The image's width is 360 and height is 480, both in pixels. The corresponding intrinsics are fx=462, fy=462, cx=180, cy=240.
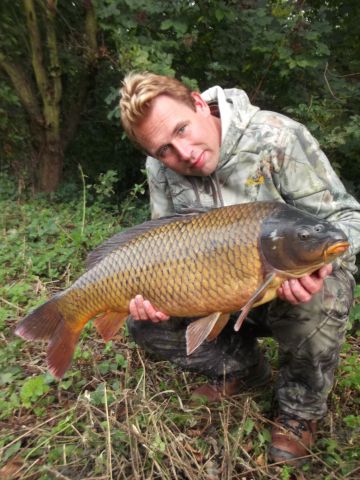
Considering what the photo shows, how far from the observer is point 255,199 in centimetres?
161

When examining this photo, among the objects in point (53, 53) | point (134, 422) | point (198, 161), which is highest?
point (53, 53)

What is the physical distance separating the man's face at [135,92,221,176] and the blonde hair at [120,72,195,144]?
0.06 feet

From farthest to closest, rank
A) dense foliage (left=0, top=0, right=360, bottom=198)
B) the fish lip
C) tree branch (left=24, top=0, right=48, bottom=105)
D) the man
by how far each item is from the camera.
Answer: tree branch (left=24, top=0, right=48, bottom=105) < dense foliage (left=0, top=0, right=360, bottom=198) < the man < the fish lip

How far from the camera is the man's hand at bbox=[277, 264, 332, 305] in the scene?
4.03ft

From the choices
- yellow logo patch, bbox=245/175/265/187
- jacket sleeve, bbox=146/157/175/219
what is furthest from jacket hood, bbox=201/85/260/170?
jacket sleeve, bbox=146/157/175/219

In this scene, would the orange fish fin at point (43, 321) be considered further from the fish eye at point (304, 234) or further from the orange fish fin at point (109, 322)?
the fish eye at point (304, 234)

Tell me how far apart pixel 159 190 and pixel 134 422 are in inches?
35.2

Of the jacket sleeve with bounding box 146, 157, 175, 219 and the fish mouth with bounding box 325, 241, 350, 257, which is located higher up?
the jacket sleeve with bounding box 146, 157, 175, 219

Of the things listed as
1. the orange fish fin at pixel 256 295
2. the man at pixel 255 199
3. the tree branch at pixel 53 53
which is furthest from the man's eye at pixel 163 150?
the tree branch at pixel 53 53

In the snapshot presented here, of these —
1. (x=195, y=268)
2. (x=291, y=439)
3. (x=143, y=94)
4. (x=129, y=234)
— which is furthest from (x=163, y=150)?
(x=291, y=439)

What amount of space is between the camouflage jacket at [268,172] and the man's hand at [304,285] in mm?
225

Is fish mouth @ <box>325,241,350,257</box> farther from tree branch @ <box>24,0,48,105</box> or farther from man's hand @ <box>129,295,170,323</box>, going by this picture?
tree branch @ <box>24,0,48,105</box>

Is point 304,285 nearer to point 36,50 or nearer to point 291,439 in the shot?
point 291,439

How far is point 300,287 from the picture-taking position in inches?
48.7
